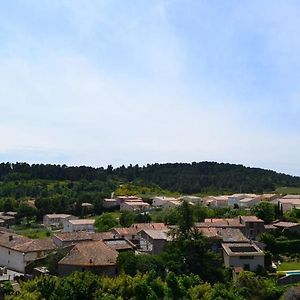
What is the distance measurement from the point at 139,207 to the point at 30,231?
928 inches

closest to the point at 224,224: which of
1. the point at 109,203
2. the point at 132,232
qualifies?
the point at 132,232

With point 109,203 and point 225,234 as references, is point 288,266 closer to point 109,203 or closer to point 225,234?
point 225,234

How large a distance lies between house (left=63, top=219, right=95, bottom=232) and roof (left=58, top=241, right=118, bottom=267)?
82.7 feet

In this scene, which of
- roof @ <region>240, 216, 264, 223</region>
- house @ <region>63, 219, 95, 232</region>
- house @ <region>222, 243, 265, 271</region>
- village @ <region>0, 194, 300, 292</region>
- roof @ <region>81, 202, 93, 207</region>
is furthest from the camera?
roof @ <region>81, 202, 93, 207</region>

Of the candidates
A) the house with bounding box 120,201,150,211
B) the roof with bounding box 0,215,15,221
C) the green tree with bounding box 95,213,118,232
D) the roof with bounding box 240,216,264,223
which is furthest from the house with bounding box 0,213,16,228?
the roof with bounding box 240,216,264,223

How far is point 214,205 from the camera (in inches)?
3526

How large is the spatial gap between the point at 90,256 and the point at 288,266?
18.4 metres

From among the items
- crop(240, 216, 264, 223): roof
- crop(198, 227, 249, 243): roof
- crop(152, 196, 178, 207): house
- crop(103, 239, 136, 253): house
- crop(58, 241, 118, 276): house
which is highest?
crop(152, 196, 178, 207): house

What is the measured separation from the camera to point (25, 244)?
46375mm

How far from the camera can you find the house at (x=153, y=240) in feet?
153

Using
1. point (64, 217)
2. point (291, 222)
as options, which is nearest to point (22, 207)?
point (64, 217)

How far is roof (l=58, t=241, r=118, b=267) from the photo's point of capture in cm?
3847

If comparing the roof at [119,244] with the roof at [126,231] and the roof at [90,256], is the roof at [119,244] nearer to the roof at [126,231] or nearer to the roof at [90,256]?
the roof at [90,256]

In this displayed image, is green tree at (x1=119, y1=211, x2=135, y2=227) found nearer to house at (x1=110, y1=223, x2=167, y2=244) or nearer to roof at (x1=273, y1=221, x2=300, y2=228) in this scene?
house at (x1=110, y1=223, x2=167, y2=244)
